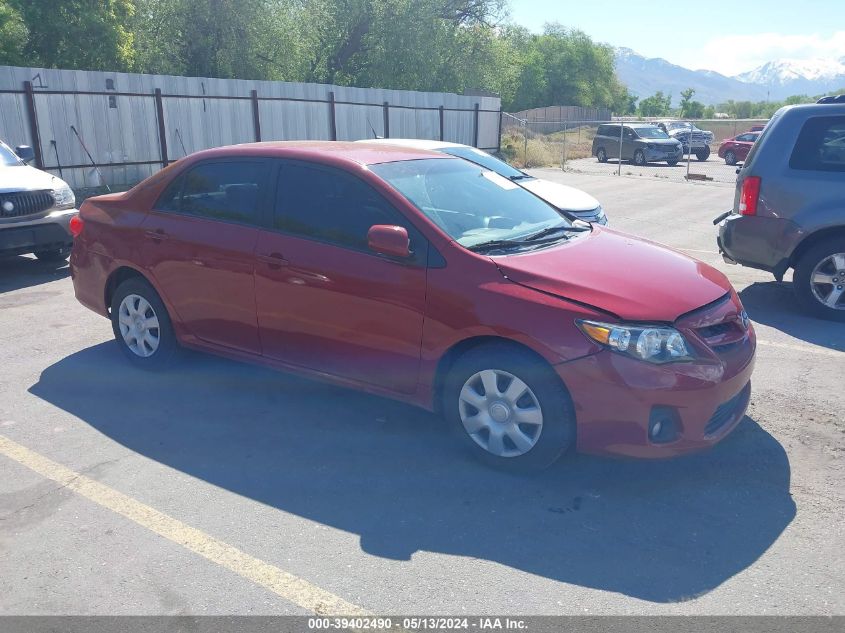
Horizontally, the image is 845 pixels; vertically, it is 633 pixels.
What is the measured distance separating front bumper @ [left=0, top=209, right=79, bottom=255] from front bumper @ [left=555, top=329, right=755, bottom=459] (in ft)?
22.6

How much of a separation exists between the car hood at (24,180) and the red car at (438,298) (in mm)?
3633

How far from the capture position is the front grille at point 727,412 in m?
3.88

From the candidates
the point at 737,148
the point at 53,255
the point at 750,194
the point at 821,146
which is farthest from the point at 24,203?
the point at 737,148

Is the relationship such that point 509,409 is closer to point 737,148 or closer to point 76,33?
point 76,33

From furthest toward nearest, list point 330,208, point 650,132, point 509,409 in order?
point 650,132, point 330,208, point 509,409

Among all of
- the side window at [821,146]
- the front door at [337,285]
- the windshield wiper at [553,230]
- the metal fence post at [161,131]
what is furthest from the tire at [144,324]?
the metal fence post at [161,131]

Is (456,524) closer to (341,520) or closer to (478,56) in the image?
(341,520)

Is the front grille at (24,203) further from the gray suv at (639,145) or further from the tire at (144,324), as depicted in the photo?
the gray suv at (639,145)

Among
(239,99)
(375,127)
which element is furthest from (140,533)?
(375,127)

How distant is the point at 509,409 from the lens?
3.95m

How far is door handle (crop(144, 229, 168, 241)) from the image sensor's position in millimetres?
5293

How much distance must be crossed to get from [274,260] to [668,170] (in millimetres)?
25642

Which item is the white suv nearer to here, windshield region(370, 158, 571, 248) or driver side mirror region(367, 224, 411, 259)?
windshield region(370, 158, 571, 248)

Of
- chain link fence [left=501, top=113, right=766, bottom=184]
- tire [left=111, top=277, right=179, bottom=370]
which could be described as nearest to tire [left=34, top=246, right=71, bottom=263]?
tire [left=111, top=277, right=179, bottom=370]
